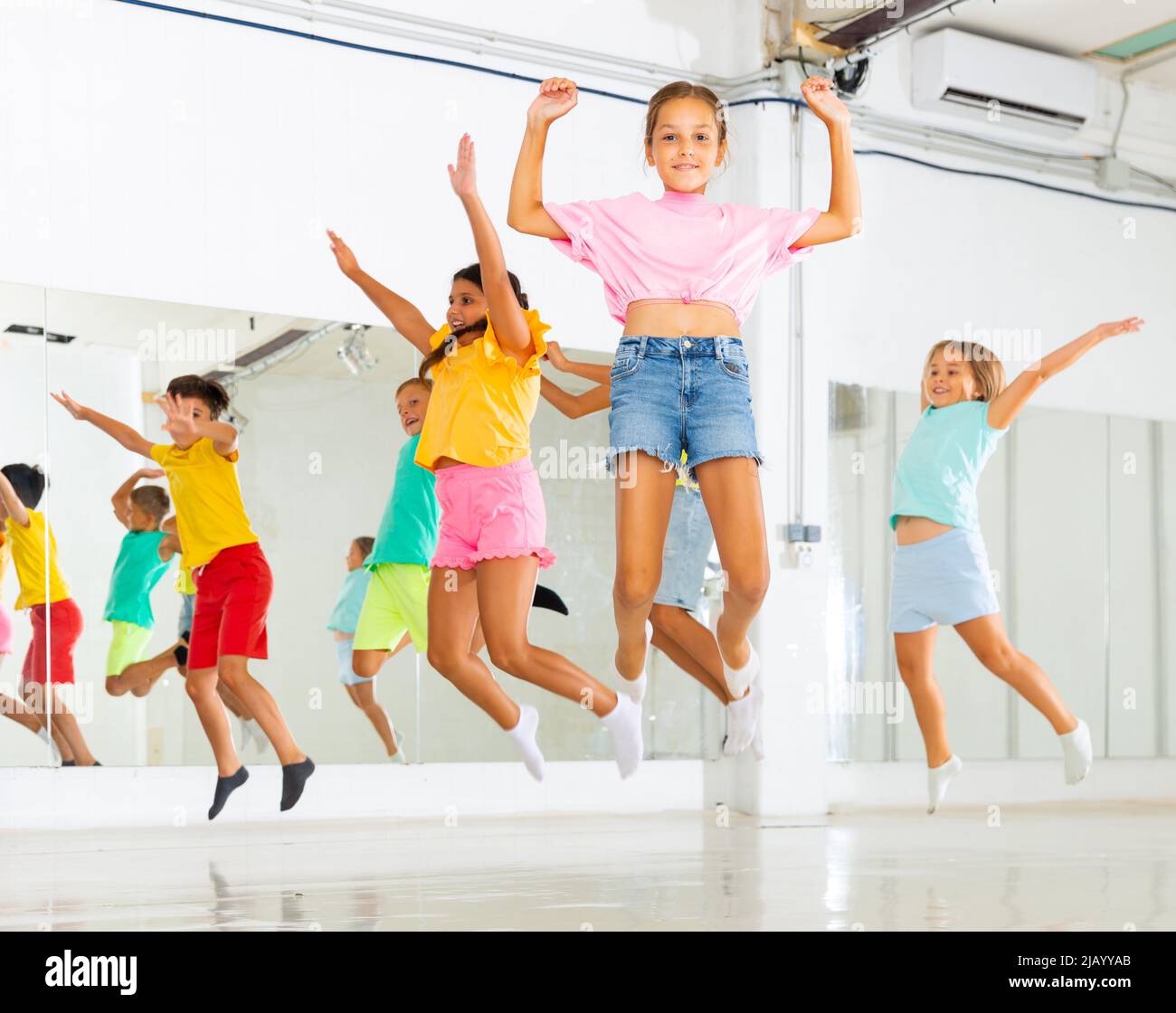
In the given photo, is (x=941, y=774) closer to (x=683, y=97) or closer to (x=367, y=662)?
(x=367, y=662)

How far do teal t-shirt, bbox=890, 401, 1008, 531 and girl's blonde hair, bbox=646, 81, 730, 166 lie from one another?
1.79 m

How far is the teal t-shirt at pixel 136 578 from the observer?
541 centimetres

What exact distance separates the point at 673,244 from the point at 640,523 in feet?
2.16

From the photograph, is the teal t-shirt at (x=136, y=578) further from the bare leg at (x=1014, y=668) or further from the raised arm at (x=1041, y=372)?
the raised arm at (x=1041, y=372)

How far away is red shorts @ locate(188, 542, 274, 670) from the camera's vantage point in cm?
516

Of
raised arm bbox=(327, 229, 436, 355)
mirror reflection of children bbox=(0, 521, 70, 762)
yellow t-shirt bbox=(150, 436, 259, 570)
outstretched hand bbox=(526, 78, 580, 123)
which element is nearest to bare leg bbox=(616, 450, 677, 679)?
outstretched hand bbox=(526, 78, 580, 123)

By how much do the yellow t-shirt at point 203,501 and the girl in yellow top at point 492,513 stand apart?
1394mm

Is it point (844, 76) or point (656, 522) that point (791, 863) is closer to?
point (656, 522)

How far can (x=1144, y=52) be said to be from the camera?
7676 millimetres

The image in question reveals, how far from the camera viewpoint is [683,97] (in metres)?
3.43

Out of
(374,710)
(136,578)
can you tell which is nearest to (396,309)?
(136,578)

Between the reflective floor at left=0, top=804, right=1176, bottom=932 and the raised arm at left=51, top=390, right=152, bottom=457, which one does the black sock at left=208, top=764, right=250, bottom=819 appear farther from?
the raised arm at left=51, top=390, right=152, bottom=457

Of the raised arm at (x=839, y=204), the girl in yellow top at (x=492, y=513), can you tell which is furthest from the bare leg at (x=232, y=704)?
the raised arm at (x=839, y=204)

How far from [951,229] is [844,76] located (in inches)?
43.6
